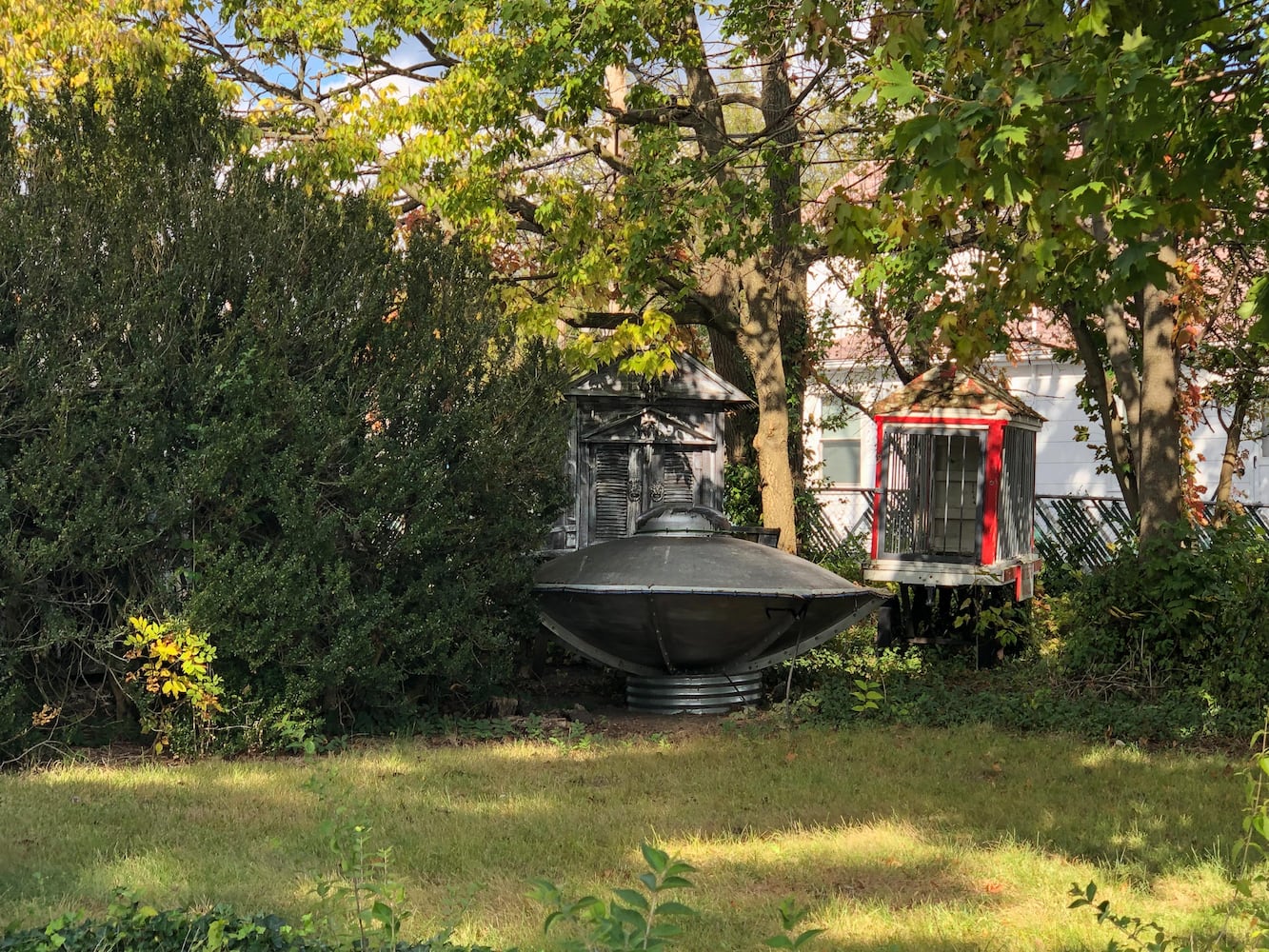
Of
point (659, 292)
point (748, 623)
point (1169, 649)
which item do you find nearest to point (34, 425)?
point (748, 623)

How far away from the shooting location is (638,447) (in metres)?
15.8

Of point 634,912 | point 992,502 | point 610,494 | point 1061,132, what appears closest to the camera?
point 634,912

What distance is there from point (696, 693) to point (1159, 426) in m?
5.30

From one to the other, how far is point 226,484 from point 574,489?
20.6 ft

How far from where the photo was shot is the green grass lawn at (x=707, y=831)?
5.86m

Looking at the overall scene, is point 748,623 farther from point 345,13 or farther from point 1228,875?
point 345,13

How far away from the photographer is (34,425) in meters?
9.28

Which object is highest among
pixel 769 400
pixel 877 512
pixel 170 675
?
pixel 769 400

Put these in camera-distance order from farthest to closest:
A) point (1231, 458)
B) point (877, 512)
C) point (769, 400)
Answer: point (1231, 458), point (769, 400), point (877, 512)

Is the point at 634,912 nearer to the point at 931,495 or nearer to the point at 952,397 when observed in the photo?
the point at 952,397

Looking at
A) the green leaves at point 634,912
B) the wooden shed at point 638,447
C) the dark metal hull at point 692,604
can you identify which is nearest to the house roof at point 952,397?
the wooden shed at point 638,447

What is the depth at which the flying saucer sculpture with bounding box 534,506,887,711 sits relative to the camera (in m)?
11.5

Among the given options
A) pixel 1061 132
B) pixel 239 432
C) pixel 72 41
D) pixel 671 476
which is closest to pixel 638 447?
pixel 671 476

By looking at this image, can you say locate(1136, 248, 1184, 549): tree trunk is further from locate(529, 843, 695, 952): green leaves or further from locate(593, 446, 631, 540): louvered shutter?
locate(529, 843, 695, 952): green leaves
